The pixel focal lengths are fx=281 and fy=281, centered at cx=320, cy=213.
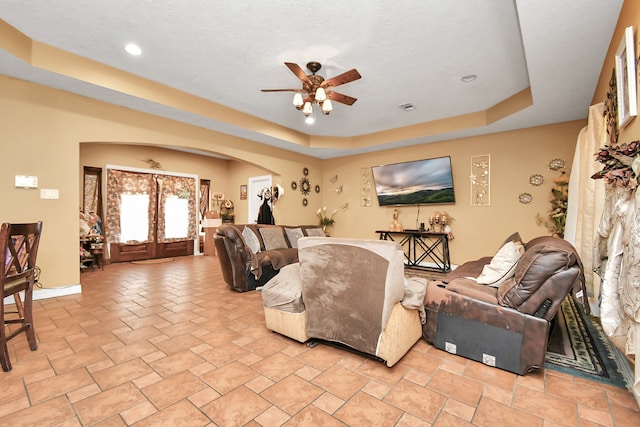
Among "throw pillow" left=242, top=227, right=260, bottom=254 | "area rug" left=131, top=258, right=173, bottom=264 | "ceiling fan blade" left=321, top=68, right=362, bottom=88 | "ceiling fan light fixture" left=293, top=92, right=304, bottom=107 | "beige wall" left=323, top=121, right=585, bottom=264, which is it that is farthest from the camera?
"area rug" left=131, top=258, right=173, bottom=264

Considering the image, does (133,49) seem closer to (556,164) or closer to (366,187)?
(366,187)

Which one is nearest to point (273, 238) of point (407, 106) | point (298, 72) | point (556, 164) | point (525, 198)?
point (298, 72)

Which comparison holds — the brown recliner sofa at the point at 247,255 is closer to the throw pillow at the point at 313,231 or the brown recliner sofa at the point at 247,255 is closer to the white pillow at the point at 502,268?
the throw pillow at the point at 313,231

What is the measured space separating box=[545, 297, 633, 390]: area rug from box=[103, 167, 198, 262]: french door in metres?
7.93

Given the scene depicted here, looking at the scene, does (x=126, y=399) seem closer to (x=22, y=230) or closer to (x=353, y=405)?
(x=353, y=405)

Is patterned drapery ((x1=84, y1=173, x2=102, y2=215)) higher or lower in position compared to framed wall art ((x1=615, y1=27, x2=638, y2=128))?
lower

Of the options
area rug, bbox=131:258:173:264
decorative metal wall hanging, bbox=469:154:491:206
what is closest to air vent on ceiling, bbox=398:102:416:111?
decorative metal wall hanging, bbox=469:154:491:206

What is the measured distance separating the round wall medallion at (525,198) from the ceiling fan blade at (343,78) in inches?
159

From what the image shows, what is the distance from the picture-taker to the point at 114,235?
263 inches

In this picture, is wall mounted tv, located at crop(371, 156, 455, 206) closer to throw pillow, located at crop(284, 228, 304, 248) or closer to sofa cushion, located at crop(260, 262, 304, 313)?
throw pillow, located at crop(284, 228, 304, 248)

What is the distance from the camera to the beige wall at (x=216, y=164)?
11.6 feet

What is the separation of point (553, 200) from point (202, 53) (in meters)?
5.76

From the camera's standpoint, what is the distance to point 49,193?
369cm

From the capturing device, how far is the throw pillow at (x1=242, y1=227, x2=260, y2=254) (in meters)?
4.34
